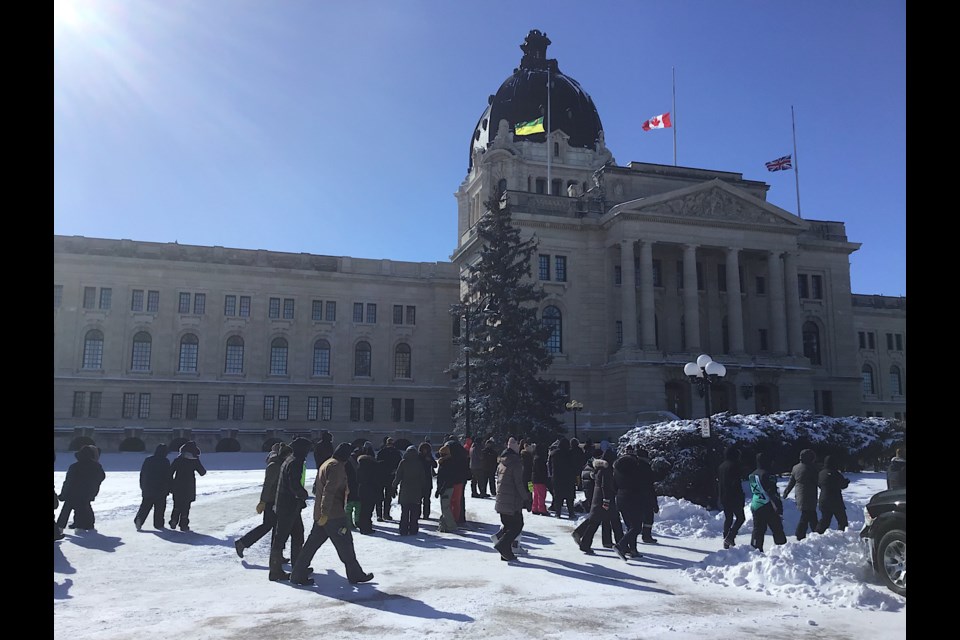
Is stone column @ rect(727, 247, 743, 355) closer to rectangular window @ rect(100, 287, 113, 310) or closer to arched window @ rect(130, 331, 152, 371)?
arched window @ rect(130, 331, 152, 371)

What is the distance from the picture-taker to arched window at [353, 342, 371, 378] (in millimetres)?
59469

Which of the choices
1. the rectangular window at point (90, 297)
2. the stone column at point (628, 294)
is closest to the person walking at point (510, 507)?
the stone column at point (628, 294)

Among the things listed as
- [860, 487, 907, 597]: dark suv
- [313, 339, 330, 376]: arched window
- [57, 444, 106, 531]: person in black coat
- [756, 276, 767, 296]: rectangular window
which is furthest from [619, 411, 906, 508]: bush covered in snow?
[313, 339, 330, 376]: arched window

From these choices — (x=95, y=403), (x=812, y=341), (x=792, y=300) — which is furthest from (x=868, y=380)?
(x=95, y=403)

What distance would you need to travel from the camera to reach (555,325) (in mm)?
50500

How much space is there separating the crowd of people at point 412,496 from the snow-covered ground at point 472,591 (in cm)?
42

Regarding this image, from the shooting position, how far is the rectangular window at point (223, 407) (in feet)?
183

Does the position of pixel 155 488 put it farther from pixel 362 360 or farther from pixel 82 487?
pixel 362 360

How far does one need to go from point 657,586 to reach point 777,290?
154ft

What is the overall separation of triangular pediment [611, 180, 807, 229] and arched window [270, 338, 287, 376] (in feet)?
90.7

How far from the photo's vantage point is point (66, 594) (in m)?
9.48

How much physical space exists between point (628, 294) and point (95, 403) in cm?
3894
